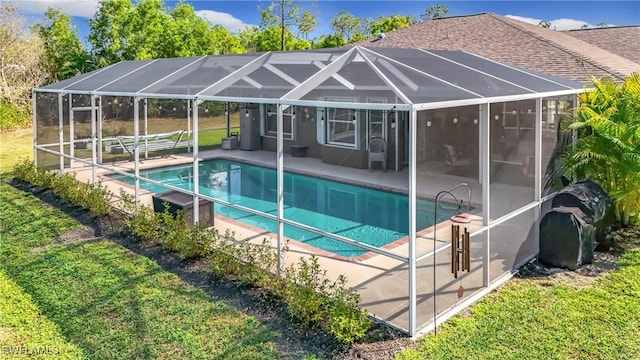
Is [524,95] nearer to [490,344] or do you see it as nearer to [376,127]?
[490,344]

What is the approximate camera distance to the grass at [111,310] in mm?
5172

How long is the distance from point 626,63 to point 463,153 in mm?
6081

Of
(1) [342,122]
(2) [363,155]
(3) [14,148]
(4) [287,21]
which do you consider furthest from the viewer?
(4) [287,21]

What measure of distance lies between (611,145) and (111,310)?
7.79m

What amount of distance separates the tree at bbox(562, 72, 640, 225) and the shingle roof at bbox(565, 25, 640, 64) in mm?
7583

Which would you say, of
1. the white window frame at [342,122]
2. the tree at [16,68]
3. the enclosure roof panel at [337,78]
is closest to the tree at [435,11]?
the tree at [16,68]

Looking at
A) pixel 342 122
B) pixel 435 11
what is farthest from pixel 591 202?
pixel 435 11

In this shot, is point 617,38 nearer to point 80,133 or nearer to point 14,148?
point 80,133

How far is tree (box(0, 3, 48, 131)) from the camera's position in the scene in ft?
81.5

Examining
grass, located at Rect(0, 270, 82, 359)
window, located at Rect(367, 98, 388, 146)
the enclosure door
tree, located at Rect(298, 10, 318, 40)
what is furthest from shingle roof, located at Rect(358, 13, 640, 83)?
tree, located at Rect(298, 10, 318, 40)

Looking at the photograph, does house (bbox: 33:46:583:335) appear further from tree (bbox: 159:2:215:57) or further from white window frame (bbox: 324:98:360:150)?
tree (bbox: 159:2:215:57)

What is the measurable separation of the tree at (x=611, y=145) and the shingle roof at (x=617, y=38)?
299 inches

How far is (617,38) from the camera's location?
1691 centimetres

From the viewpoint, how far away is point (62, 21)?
31.1 m
